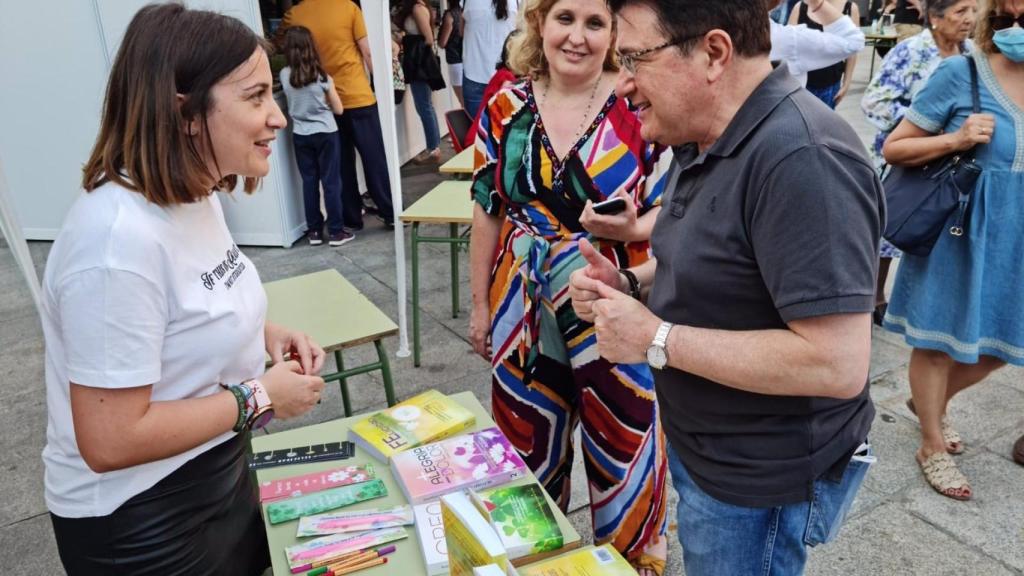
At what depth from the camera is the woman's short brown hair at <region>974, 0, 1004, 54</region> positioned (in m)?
2.28

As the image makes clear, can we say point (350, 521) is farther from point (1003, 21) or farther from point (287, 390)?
point (1003, 21)

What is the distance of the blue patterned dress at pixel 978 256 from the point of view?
2414mm

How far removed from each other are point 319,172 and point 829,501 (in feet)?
16.2

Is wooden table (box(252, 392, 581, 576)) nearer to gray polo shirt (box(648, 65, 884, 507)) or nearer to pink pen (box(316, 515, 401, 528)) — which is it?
pink pen (box(316, 515, 401, 528))

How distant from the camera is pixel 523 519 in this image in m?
1.48

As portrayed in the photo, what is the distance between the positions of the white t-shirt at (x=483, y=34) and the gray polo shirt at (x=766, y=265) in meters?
5.30

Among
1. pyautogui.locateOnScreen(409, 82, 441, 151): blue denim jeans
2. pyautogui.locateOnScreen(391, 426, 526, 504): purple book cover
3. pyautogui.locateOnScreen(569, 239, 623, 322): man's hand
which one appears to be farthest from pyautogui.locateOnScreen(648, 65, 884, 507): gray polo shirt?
pyautogui.locateOnScreen(409, 82, 441, 151): blue denim jeans

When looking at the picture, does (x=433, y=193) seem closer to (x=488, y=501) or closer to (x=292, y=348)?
(x=292, y=348)

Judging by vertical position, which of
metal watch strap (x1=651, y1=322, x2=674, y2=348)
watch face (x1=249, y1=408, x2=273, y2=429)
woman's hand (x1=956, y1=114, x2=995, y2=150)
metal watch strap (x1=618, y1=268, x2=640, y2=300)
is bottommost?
watch face (x1=249, y1=408, x2=273, y2=429)

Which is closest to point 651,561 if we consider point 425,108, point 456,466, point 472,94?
point 456,466

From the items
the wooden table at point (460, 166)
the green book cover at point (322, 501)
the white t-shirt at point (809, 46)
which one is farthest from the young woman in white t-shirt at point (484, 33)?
the green book cover at point (322, 501)

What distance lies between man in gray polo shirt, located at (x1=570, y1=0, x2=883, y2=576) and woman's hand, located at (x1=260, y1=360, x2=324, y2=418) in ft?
1.89

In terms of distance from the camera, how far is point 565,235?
1.99m

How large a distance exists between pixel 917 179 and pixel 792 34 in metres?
1.85
